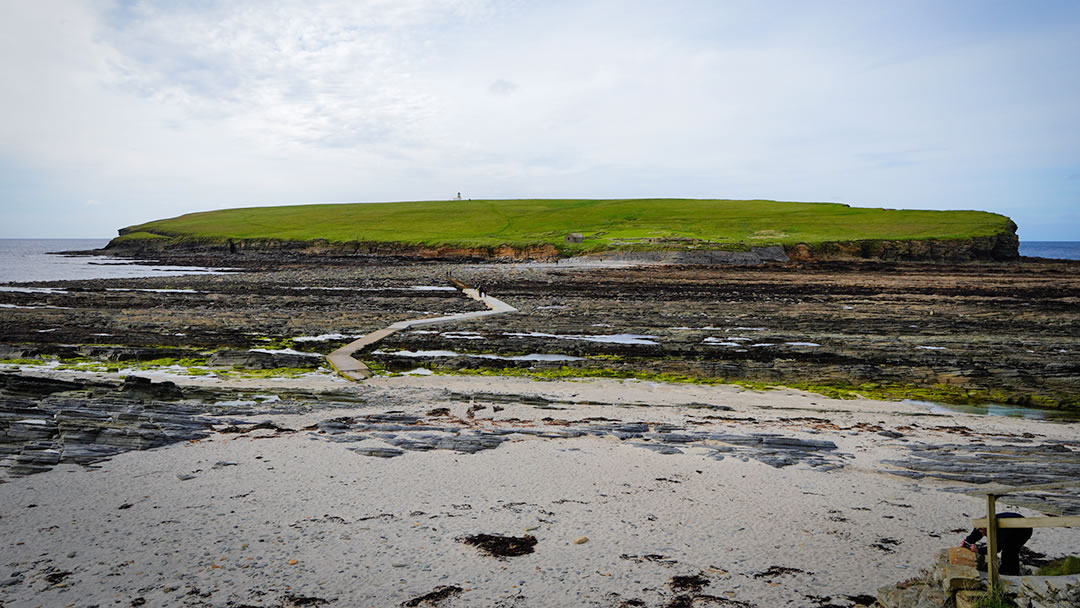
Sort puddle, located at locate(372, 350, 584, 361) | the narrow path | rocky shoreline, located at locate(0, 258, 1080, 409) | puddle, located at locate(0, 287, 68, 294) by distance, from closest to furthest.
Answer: rocky shoreline, located at locate(0, 258, 1080, 409), the narrow path, puddle, located at locate(372, 350, 584, 361), puddle, located at locate(0, 287, 68, 294)

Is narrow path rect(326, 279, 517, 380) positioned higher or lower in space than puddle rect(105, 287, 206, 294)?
lower

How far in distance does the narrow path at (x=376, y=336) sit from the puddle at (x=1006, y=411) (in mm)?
17038

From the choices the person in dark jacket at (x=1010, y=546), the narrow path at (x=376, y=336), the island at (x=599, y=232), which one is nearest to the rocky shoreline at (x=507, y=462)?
the narrow path at (x=376, y=336)

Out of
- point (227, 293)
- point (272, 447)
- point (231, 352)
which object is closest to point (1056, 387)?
point (272, 447)

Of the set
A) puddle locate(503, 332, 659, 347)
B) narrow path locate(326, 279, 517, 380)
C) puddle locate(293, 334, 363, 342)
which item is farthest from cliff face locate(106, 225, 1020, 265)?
puddle locate(293, 334, 363, 342)

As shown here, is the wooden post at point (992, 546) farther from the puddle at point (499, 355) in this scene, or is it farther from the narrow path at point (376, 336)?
the puddle at point (499, 355)

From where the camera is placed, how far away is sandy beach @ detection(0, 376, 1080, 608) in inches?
333

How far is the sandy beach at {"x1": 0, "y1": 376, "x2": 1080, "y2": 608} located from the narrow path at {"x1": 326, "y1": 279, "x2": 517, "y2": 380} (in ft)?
19.7

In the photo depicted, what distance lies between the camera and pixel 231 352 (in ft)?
81.5

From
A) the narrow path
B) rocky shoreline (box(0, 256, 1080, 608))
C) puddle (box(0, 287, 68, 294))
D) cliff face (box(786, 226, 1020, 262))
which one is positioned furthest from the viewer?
cliff face (box(786, 226, 1020, 262))

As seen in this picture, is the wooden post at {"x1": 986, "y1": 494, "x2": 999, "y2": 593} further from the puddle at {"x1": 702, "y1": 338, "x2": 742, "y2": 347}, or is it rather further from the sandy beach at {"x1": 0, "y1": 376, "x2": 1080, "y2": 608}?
the puddle at {"x1": 702, "y1": 338, "x2": 742, "y2": 347}

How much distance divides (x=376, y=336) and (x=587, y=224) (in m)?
94.6

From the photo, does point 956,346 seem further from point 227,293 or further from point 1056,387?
point 227,293

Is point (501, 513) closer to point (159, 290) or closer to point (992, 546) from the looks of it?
point (992, 546)
